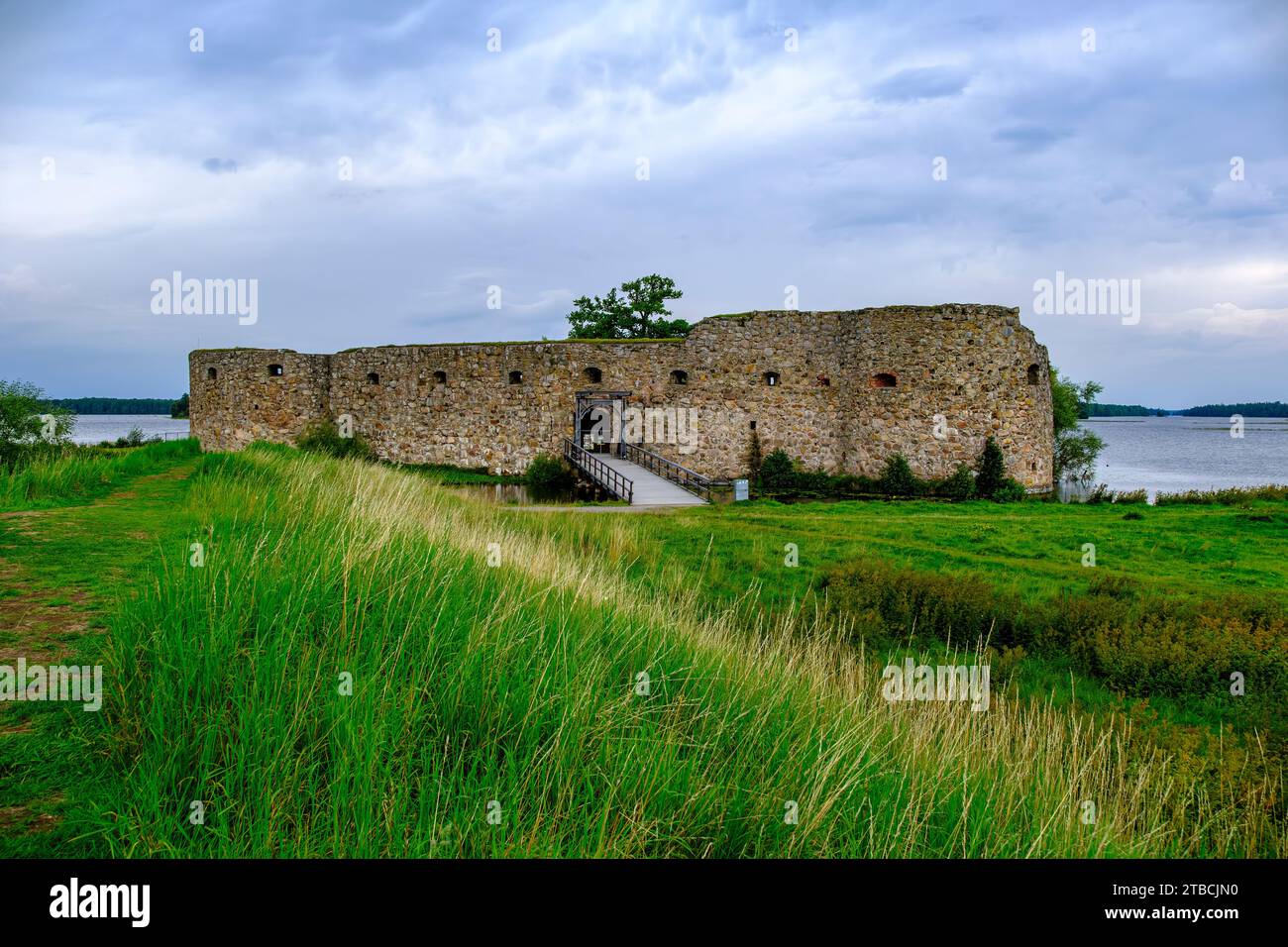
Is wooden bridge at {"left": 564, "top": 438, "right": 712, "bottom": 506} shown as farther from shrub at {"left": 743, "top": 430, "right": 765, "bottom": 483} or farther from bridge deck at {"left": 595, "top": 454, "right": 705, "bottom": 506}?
shrub at {"left": 743, "top": 430, "right": 765, "bottom": 483}

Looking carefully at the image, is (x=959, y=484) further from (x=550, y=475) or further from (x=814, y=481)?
(x=550, y=475)

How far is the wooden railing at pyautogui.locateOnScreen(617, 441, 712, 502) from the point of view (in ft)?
69.0

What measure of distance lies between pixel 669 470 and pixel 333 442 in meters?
12.9

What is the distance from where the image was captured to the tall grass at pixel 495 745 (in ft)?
8.22

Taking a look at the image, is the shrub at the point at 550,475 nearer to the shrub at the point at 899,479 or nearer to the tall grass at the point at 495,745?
the shrub at the point at 899,479

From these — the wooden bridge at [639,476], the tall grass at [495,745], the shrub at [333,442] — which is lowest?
the tall grass at [495,745]

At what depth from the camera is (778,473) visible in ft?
79.9

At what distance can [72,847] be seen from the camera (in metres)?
2.17

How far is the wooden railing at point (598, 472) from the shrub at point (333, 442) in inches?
304

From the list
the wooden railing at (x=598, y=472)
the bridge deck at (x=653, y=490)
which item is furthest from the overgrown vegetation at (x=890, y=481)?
the wooden railing at (x=598, y=472)

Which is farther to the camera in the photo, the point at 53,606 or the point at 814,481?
the point at 814,481

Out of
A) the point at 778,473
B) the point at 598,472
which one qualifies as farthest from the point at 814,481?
the point at 598,472

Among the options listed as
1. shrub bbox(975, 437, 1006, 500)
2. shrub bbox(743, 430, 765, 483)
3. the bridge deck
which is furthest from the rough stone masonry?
the bridge deck
